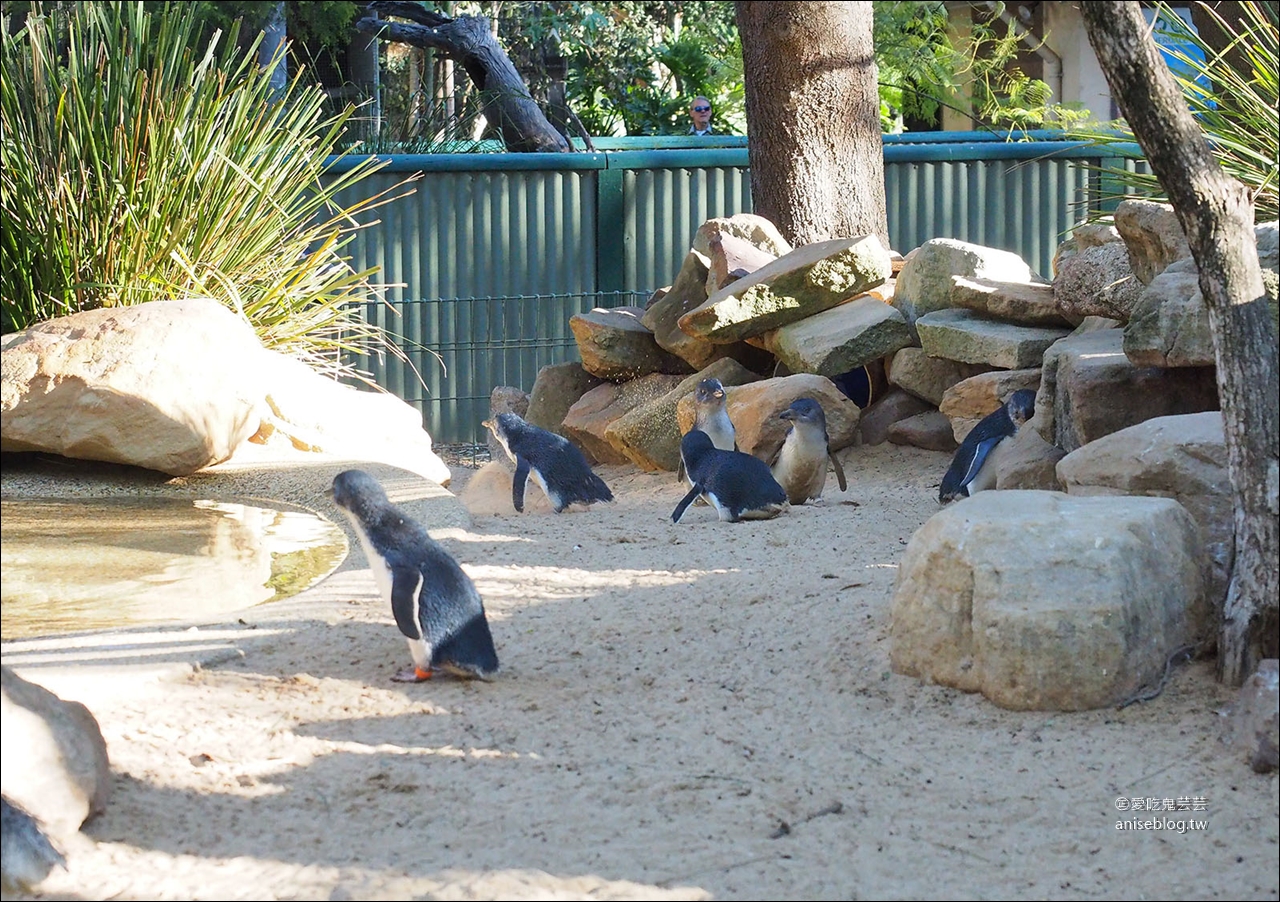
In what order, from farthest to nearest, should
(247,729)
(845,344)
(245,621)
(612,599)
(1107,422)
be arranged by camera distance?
(845,344)
(1107,422)
(612,599)
(245,621)
(247,729)

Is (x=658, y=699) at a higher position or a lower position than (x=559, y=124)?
lower

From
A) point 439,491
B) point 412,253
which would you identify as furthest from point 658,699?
point 412,253

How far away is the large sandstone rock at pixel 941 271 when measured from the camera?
29.3 ft

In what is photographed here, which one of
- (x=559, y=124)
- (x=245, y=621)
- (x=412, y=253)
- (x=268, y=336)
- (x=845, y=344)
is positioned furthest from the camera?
(x=559, y=124)

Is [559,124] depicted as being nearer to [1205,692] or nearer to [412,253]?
[412,253]

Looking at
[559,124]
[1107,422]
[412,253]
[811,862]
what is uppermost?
[559,124]

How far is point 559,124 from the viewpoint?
17203mm

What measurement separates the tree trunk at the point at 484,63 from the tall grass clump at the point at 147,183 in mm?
6249

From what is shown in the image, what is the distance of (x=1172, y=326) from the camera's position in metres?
5.50

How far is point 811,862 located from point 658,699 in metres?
1.17

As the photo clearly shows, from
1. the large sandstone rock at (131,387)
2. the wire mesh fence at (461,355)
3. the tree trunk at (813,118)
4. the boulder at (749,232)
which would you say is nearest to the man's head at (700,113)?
the wire mesh fence at (461,355)

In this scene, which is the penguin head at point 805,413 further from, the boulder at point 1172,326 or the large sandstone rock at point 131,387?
the large sandstone rock at point 131,387

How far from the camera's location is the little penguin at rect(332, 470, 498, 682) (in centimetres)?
421

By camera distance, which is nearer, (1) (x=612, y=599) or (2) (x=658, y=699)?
(2) (x=658, y=699)
